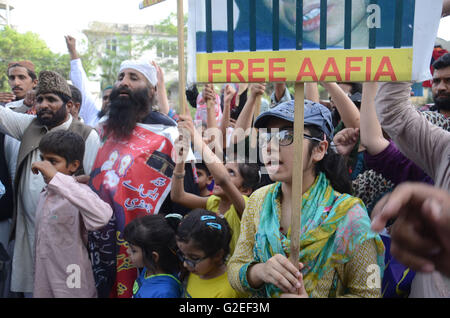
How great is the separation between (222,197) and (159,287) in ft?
2.45

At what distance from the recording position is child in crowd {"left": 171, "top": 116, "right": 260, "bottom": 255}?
2.52 meters

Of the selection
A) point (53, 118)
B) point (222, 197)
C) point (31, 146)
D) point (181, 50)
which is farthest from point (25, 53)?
point (181, 50)

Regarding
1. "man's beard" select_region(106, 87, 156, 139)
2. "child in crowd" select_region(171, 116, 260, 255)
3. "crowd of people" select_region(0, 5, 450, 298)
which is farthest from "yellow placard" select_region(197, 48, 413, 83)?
"man's beard" select_region(106, 87, 156, 139)

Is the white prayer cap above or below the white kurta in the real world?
above

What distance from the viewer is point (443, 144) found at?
190 cm

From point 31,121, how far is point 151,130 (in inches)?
38.9

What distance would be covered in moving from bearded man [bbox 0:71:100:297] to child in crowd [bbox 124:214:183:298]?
33.0 inches

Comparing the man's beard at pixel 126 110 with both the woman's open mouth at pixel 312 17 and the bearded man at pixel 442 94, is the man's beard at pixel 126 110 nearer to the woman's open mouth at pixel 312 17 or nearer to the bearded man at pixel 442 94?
the woman's open mouth at pixel 312 17

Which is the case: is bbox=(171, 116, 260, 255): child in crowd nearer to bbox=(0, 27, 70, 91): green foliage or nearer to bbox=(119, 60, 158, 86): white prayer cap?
bbox=(119, 60, 158, 86): white prayer cap

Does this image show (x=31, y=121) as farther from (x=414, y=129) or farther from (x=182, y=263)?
(x=414, y=129)

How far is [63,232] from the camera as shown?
275 cm

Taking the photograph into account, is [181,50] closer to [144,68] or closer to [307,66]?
[307,66]

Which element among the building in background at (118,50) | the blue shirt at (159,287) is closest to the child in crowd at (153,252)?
the blue shirt at (159,287)
